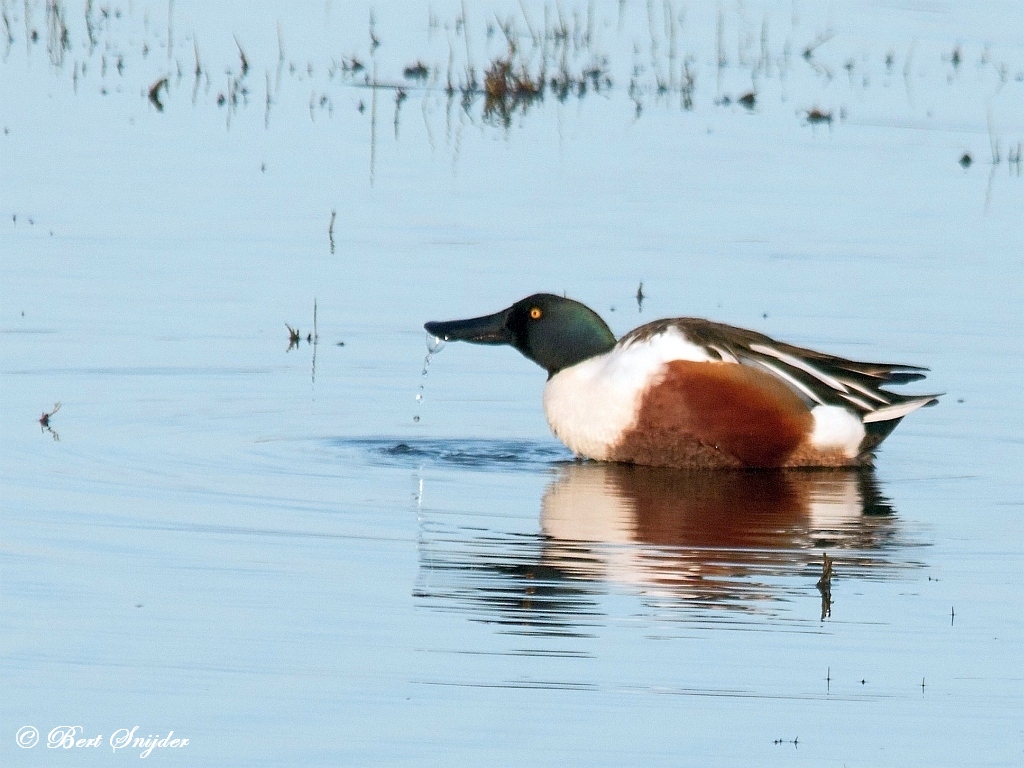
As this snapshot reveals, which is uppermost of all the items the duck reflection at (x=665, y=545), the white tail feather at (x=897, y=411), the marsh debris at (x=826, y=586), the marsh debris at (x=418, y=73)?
the marsh debris at (x=418, y=73)

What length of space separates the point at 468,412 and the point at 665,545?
6.61ft

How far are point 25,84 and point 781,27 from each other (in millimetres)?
7328

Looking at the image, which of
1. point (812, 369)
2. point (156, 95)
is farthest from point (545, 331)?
point (156, 95)

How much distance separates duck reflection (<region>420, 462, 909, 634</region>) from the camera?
539 cm

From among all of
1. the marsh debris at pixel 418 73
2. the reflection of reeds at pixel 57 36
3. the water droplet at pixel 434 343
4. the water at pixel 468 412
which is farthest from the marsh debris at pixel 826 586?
the reflection of reeds at pixel 57 36

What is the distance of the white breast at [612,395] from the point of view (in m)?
7.26

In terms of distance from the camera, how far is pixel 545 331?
7.69m

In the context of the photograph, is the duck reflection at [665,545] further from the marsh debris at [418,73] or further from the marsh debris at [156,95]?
the marsh debris at [418,73]

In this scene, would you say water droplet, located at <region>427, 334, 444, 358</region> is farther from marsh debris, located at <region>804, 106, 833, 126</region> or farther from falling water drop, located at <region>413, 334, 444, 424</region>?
marsh debris, located at <region>804, 106, 833, 126</region>

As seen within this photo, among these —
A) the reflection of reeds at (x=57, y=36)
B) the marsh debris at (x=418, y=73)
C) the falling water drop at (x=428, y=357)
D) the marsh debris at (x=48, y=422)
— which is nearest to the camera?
the marsh debris at (x=48, y=422)

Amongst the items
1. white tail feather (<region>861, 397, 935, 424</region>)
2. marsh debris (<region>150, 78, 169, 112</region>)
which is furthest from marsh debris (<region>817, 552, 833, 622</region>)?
marsh debris (<region>150, 78, 169, 112</region>)

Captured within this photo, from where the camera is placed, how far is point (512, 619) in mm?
5141

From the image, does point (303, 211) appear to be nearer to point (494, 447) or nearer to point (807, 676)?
point (494, 447)

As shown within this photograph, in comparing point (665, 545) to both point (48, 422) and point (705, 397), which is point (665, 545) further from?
point (48, 422)
